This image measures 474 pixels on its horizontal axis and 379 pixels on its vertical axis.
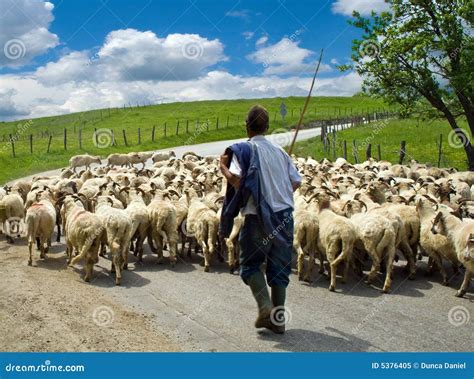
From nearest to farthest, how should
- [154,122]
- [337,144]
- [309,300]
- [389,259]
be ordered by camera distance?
[309,300], [389,259], [337,144], [154,122]

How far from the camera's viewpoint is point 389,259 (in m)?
8.19

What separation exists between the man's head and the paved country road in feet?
8.39

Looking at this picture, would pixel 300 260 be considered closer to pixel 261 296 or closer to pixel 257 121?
pixel 261 296

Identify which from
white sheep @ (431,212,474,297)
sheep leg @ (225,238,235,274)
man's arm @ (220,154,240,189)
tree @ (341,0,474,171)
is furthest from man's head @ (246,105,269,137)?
tree @ (341,0,474,171)

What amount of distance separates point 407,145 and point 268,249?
27.5 m

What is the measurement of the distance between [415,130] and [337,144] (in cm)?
790

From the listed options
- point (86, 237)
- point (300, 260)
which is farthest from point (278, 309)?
point (86, 237)

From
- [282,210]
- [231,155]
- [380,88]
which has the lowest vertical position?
[282,210]

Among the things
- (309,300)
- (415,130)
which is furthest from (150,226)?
(415,130)

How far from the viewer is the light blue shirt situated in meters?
5.66

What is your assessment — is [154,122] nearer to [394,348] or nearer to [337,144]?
[337,144]

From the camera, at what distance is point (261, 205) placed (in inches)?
219

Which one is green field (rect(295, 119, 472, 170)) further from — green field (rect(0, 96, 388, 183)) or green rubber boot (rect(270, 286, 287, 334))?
green rubber boot (rect(270, 286, 287, 334))
